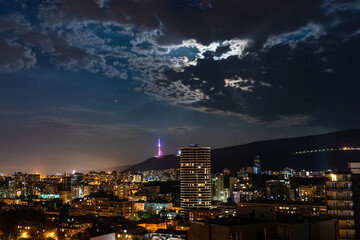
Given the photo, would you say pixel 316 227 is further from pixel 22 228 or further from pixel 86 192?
pixel 86 192

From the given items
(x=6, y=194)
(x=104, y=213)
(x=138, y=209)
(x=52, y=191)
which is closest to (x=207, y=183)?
(x=138, y=209)

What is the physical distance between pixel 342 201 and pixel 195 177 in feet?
96.7

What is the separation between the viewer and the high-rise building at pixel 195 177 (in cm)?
3850

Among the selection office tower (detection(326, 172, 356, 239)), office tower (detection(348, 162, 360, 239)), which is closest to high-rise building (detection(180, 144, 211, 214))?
office tower (detection(326, 172, 356, 239))

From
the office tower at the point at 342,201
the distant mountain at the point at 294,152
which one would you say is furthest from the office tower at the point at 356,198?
the distant mountain at the point at 294,152

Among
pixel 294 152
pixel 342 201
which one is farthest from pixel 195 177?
pixel 294 152

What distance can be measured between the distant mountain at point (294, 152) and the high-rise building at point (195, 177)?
3202 centimetres

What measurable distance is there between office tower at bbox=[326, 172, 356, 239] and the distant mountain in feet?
175

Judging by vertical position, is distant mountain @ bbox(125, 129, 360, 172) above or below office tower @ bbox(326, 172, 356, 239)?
above

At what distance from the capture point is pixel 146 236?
67.7ft

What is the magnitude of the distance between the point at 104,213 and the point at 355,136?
60381 millimetres

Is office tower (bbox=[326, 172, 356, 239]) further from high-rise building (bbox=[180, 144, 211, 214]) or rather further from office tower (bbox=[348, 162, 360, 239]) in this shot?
high-rise building (bbox=[180, 144, 211, 214])

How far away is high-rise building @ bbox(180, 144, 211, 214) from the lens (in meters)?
38.5

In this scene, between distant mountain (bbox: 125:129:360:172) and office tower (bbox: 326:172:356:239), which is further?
distant mountain (bbox: 125:129:360:172)
